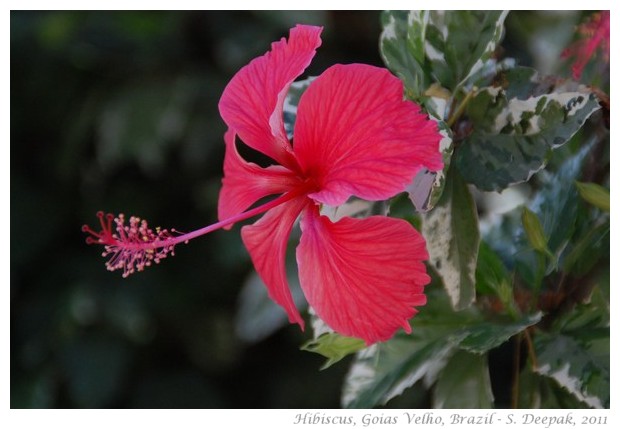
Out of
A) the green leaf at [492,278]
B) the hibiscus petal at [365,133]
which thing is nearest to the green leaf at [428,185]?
the hibiscus petal at [365,133]

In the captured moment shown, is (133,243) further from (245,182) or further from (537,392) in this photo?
(537,392)

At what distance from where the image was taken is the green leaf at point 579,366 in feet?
1.74

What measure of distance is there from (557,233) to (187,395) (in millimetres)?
1017

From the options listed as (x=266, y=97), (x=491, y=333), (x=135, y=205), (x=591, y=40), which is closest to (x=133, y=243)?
(x=266, y=97)

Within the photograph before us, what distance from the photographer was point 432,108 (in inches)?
18.8

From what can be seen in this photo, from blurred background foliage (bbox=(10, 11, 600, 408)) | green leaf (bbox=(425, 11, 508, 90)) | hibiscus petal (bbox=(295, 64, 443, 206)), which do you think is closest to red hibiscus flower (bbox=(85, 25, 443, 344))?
hibiscus petal (bbox=(295, 64, 443, 206))

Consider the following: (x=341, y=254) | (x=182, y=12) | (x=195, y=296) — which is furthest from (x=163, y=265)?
(x=341, y=254)

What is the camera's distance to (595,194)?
0.54 meters

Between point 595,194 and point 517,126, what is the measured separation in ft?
0.26

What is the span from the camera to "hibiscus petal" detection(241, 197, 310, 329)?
1.60 feet

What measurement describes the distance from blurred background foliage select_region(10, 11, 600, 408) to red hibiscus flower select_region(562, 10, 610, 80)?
2.35ft

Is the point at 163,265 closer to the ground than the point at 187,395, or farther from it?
farther from it

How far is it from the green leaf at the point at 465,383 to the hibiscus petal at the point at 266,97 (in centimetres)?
19
